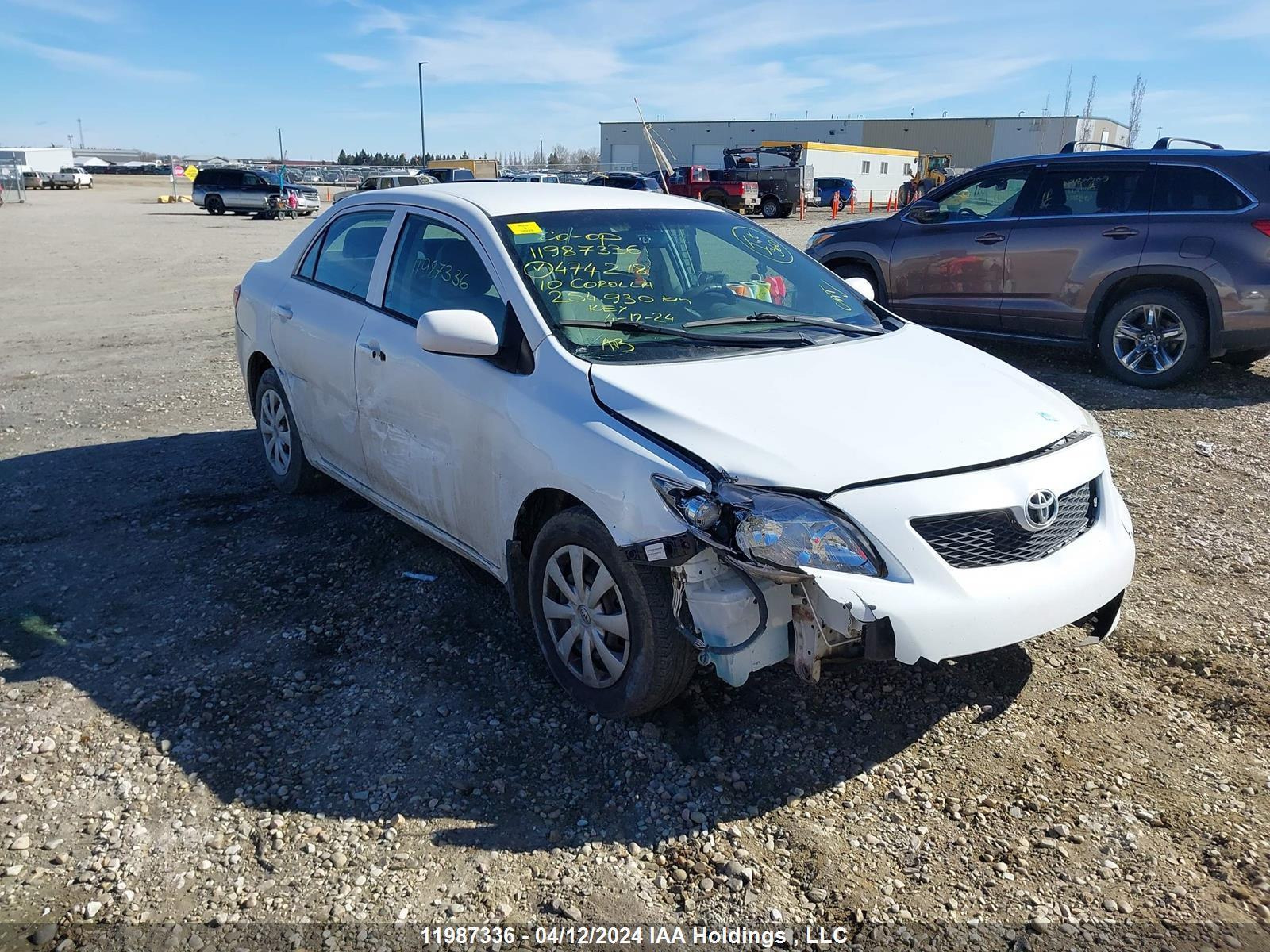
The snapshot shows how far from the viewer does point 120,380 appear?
8.62 meters

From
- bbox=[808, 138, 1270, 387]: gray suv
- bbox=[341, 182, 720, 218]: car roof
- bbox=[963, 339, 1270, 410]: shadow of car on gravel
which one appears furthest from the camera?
bbox=[963, 339, 1270, 410]: shadow of car on gravel

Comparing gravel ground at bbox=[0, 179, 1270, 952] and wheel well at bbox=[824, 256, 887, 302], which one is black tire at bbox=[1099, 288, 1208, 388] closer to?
wheel well at bbox=[824, 256, 887, 302]

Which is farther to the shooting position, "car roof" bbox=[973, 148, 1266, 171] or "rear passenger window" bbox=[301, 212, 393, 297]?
"car roof" bbox=[973, 148, 1266, 171]

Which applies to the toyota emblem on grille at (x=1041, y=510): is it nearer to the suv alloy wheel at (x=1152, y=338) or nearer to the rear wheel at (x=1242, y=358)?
the suv alloy wheel at (x=1152, y=338)

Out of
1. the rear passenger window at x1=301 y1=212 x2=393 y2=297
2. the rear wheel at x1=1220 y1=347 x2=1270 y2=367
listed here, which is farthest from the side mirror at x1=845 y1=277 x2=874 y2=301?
the rear wheel at x1=1220 y1=347 x2=1270 y2=367

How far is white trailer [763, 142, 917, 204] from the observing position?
51.0 meters

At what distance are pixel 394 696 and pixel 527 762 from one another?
0.68 meters

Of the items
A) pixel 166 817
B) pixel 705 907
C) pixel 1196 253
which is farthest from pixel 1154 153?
pixel 166 817

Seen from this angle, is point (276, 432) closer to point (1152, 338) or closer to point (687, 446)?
point (687, 446)

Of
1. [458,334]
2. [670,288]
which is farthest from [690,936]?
[670,288]

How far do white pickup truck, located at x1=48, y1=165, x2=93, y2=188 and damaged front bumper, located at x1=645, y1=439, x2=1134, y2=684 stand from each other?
234 feet

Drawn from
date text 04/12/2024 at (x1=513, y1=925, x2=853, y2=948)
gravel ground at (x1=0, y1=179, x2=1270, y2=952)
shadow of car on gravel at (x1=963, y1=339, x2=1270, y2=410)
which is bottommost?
date text 04/12/2024 at (x1=513, y1=925, x2=853, y2=948)

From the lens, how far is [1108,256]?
316 inches

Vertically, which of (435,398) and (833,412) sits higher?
(833,412)
